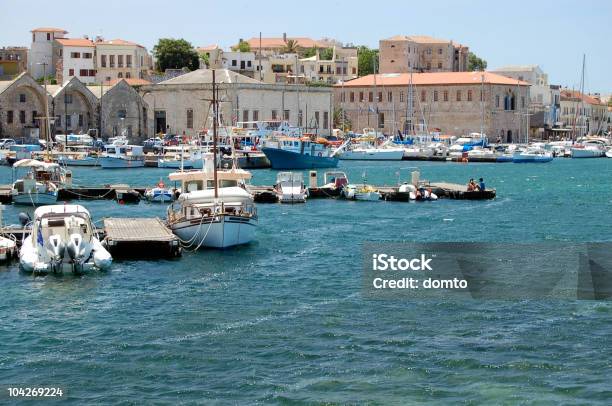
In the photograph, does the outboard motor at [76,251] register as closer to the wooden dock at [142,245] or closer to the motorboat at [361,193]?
the wooden dock at [142,245]

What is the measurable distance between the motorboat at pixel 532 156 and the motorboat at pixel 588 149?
1426 centimetres

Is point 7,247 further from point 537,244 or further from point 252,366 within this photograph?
point 537,244

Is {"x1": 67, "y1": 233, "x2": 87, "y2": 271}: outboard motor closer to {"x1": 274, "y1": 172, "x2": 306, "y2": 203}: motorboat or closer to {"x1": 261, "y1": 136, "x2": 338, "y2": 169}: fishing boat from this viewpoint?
{"x1": 274, "y1": 172, "x2": 306, "y2": 203}: motorboat

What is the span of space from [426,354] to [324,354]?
2.25m

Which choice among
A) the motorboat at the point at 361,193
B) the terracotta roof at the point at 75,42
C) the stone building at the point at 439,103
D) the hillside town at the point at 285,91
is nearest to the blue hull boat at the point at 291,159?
the hillside town at the point at 285,91

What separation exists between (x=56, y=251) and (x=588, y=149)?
103744 millimetres

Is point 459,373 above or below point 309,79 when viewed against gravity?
below

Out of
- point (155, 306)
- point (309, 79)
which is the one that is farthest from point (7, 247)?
point (309, 79)

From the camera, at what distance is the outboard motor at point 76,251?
33656 mm

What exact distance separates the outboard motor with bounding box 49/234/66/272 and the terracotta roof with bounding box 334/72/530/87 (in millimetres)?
102059

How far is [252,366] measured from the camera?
23188mm

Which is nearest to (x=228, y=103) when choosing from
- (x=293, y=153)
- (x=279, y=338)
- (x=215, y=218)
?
(x=293, y=153)

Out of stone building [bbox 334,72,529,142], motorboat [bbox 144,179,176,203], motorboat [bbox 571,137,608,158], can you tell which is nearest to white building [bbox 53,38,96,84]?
stone building [bbox 334,72,529,142]

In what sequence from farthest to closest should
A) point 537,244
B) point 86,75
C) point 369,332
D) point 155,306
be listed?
point 86,75, point 537,244, point 155,306, point 369,332
